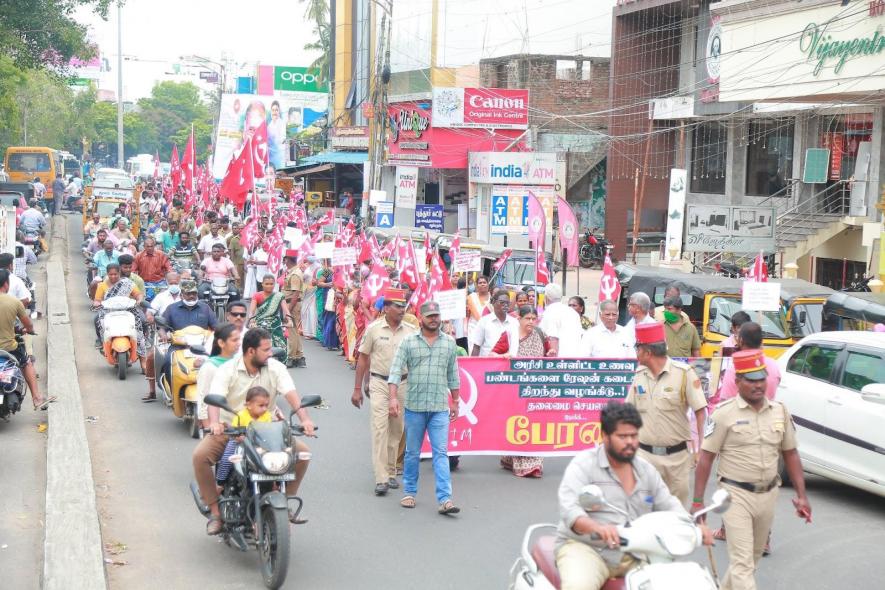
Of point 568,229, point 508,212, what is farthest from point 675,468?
point 508,212

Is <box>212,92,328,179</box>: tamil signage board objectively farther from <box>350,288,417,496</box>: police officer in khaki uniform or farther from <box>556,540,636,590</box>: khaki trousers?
<box>556,540,636,590</box>: khaki trousers

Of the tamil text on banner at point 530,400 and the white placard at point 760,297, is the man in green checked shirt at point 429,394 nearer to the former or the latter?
the tamil text on banner at point 530,400

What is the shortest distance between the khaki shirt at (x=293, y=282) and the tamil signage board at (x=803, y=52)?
1231 cm

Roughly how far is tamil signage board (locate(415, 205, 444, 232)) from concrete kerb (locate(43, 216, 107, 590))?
16780 mm

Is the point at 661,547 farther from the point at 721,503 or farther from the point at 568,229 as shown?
the point at 568,229

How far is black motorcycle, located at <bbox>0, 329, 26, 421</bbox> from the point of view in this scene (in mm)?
11742

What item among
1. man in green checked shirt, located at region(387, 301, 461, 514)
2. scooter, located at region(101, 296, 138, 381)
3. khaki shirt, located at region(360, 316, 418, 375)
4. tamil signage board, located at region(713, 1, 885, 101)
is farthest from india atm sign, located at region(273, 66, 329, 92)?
man in green checked shirt, located at region(387, 301, 461, 514)

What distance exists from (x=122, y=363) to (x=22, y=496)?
598 cm

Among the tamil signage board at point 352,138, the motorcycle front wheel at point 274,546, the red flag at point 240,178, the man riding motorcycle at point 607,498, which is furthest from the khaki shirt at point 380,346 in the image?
the tamil signage board at point 352,138

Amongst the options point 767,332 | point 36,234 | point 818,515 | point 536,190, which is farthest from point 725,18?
point 818,515

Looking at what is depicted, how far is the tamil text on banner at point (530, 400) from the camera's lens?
35.4 feet

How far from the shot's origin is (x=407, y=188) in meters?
34.4

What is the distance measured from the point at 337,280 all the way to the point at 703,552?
38.8ft

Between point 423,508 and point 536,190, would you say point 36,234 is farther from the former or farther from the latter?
point 423,508
